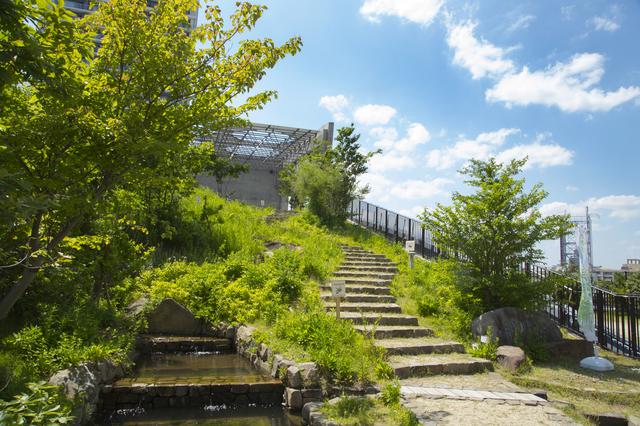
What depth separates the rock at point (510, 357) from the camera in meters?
7.39

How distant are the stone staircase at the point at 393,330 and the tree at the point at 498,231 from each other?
185cm

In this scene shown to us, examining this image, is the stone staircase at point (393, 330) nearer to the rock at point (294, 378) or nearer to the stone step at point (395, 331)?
the stone step at point (395, 331)

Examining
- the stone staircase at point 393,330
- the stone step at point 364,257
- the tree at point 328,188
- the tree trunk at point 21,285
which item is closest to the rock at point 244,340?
the stone staircase at point 393,330

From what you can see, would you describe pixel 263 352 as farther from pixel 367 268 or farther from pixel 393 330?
pixel 367 268

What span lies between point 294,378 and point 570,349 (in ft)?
18.7

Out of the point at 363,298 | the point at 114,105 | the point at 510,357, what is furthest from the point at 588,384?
the point at 114,105

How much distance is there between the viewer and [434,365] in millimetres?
7000

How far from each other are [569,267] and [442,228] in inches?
128

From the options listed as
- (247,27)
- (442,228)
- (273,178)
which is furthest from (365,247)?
(273,178)

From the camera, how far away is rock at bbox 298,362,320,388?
606 cm

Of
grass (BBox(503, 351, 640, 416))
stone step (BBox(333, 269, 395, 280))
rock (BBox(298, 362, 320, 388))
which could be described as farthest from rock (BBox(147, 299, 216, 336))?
grass (BBox(503, 351, 640, 416))

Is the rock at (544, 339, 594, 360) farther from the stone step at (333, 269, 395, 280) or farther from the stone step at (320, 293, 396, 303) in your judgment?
the stone step at (333, 269, 395, 280)

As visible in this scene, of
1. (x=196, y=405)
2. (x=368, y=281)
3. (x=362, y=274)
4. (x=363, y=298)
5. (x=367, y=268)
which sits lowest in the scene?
(x=196, y=405)

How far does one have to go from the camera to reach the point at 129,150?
416 cm
